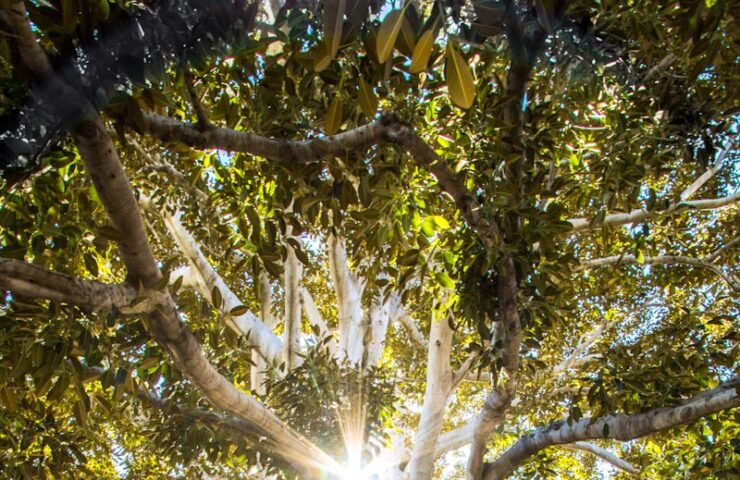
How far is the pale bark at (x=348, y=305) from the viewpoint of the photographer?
16.4 ft

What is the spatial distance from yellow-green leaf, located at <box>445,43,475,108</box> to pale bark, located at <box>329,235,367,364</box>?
400 cm

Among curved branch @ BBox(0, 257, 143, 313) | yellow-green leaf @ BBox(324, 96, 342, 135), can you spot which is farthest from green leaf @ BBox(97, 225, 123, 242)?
yellow-green leaf @ BBox(324, 96, 342, 135)

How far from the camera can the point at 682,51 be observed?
2133mm

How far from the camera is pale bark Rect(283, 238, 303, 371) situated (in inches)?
171

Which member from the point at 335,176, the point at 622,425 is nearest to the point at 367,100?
the point at 335,176

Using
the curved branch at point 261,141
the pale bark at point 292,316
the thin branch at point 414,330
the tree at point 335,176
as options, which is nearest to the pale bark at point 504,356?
the tree at point 335,176

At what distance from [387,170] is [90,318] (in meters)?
1.25

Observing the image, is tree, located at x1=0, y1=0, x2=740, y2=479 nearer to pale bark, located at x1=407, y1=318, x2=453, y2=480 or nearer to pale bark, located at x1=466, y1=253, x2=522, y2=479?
pale bark, located at x1=466, y1=253, x2=522, y2=479

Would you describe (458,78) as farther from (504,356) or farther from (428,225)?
(504,356)

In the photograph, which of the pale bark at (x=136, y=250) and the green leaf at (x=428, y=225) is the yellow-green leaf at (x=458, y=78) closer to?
the pale bark at (x=136, y=250)

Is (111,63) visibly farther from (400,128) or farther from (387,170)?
(387,170)

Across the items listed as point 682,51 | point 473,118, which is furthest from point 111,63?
point 682,51

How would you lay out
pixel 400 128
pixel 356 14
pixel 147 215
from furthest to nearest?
pixel 147 215
pixel 400 128
pixel 356 14

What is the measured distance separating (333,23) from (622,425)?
300 centimetres
